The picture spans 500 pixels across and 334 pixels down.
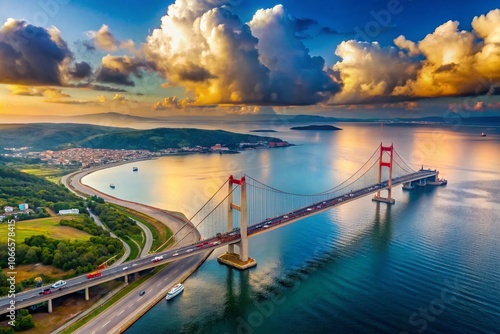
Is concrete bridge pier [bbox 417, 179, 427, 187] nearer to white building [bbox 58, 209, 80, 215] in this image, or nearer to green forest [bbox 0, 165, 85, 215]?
green forest [bbox 0, 165, 85, 215]

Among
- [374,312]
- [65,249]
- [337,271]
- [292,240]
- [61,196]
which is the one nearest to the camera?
[374,312]

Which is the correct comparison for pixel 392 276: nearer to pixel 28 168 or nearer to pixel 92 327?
pixel 92 327

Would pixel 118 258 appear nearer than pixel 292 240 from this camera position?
Yes

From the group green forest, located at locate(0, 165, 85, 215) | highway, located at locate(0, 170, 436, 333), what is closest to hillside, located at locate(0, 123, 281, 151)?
green forest, located at locate(0, 165, 85, 215)

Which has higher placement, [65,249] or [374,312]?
[65,249]

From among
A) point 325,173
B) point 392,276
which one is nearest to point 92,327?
point 392,276

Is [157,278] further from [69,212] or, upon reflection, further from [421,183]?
A: [421,183]

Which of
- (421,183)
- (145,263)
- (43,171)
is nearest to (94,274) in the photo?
(145,263)
